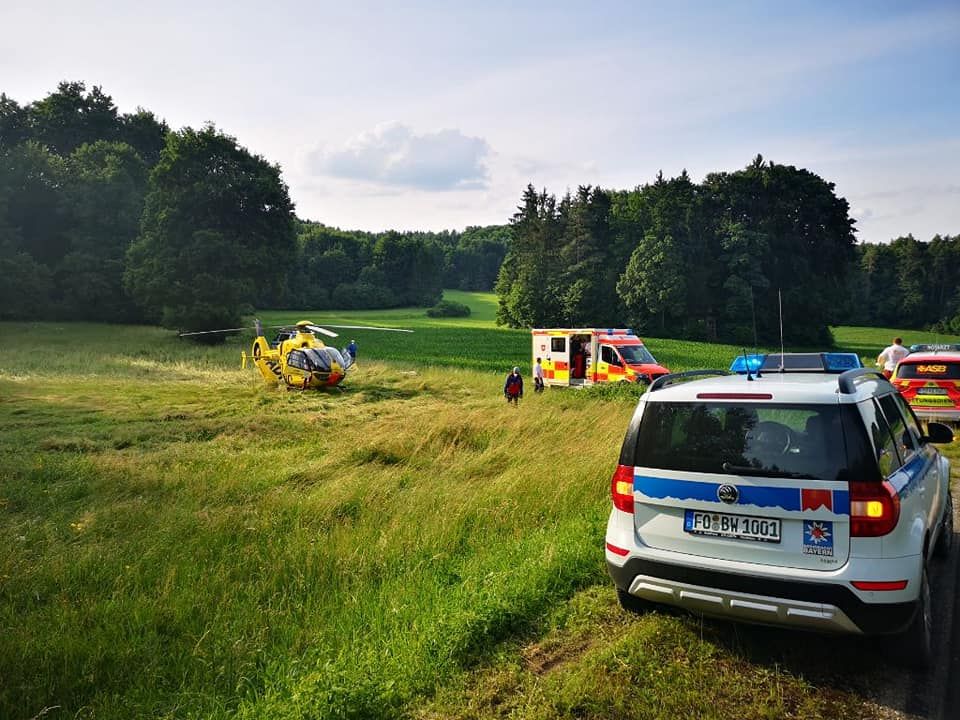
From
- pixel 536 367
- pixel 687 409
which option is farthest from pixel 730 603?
pixel 536 367

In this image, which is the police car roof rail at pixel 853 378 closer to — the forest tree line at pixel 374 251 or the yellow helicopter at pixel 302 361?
the yellow helicopter at pixel 302 361

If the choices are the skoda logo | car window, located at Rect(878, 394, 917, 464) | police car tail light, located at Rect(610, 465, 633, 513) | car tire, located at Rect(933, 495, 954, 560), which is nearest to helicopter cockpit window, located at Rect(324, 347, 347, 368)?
police car tail light, located at Rect(610, 465, 633, 513)

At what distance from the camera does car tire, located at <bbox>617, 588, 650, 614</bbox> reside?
4250mm

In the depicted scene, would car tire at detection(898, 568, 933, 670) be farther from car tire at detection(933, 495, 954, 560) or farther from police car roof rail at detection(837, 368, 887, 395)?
car tire at detection(933, 495, 954, 560)

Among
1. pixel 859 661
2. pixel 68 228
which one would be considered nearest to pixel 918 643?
pixel 859 661

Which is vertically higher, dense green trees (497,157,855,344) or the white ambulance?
dense green trees (497,157,855,344)

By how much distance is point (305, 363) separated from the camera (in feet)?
69.2

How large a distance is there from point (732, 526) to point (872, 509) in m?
0.77

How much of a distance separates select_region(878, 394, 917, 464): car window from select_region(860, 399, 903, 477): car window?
14 centimetres

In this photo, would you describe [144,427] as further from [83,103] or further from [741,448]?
[83,103]

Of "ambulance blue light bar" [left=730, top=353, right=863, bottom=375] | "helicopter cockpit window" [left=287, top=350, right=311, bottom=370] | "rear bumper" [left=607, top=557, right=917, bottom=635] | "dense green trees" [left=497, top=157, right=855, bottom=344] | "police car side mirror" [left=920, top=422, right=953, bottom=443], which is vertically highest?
"dense green trees" [left=497, top=157, right=855, bottom=344]

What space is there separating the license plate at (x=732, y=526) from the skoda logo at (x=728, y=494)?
104mm

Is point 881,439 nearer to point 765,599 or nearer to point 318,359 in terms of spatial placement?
point 765,599

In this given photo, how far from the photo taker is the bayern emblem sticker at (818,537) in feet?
11.3
